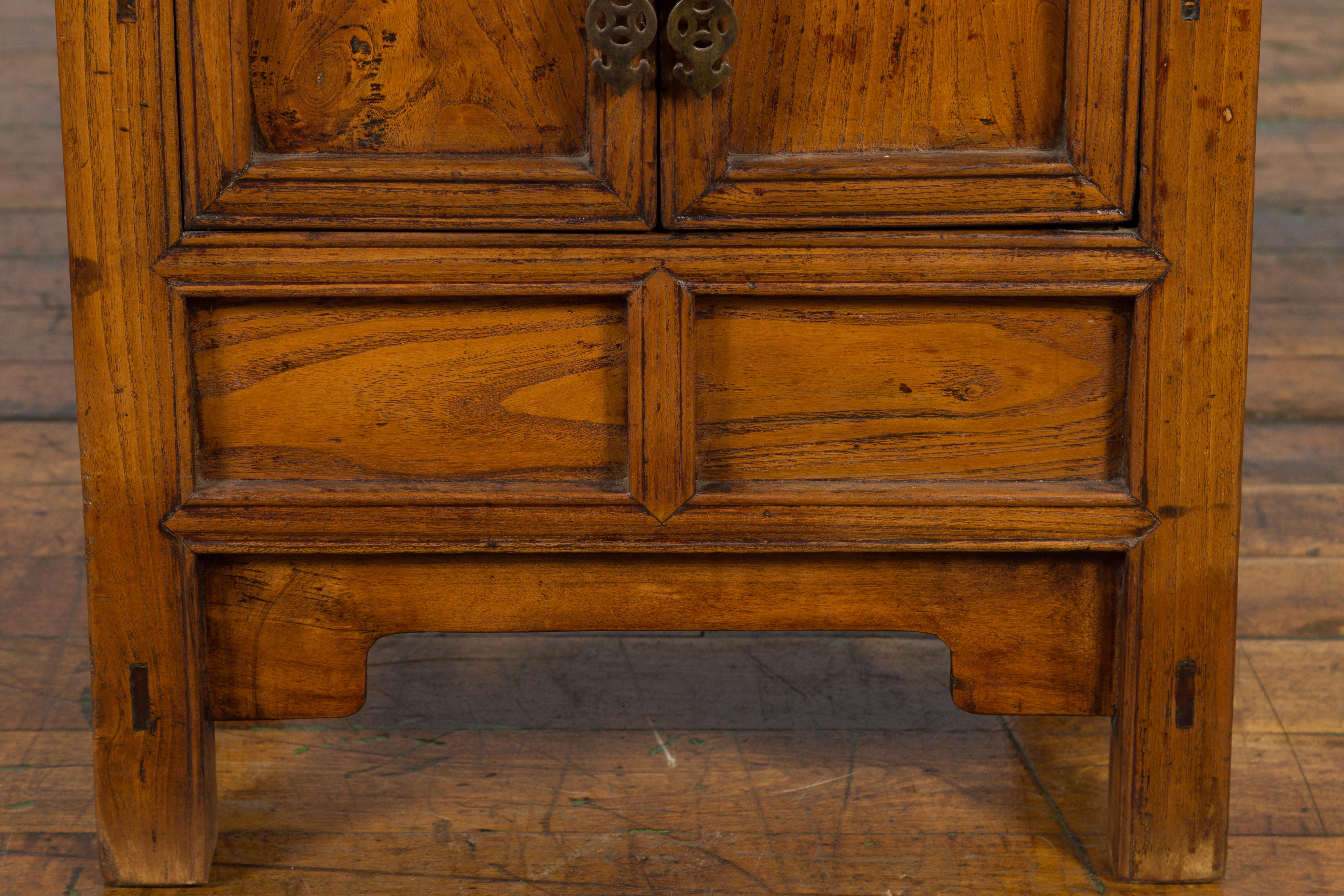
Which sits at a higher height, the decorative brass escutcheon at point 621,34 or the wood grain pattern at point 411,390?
the decorative brass escutcheon at point 621,34

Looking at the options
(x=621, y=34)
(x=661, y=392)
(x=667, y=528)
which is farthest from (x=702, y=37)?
(x=667, y=528)

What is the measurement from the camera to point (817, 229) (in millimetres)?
1078

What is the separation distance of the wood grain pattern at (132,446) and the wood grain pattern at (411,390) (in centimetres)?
4

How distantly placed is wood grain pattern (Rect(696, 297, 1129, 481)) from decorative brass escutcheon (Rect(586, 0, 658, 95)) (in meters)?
0.19

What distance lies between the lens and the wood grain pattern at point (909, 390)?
1.10m

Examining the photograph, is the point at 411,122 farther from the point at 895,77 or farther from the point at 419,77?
the point at 895,77

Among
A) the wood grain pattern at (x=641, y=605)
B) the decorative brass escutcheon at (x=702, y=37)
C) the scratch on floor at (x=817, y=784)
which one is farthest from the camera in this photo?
the scratch on floor at (x=817, y=784)

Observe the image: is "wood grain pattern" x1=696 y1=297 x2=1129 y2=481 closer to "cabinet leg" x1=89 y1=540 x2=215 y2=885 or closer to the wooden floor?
the wooden floor

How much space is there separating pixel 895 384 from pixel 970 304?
3.4 inches

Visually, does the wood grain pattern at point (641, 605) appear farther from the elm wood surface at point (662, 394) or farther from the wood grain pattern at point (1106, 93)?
the wood grain pattern at point (1106, 93)

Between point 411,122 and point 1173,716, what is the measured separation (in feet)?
2.60

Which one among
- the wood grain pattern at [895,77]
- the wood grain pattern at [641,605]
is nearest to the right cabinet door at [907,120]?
the wood grain pattern at [895,77]

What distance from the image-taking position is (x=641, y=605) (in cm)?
114

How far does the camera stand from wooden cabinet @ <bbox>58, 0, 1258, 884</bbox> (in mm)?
1060
